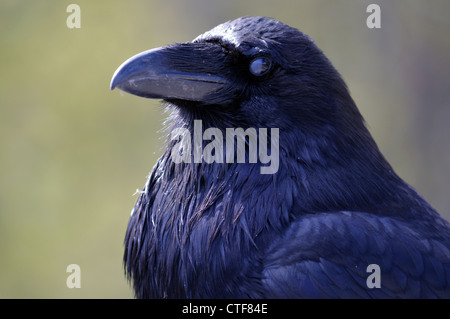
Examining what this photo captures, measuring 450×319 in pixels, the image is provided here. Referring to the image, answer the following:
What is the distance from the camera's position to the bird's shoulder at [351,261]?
298cm

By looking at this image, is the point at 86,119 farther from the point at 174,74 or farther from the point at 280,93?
the point at 280,93

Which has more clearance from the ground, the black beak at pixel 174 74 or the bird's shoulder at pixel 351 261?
the black beak at pixel 174 74

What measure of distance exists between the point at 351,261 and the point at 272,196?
46cm

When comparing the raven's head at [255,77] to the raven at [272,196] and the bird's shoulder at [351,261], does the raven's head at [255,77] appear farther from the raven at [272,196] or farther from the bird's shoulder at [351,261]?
the bird's shoulder at [351,261]

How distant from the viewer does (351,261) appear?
9.95 ft

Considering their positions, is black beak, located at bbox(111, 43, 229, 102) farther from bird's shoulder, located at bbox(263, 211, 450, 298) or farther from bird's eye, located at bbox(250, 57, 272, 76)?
bird's shoulder, located at bbox(263, 211, 450, 298)

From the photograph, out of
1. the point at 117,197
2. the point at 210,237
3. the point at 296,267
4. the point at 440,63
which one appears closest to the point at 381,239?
the point at 296,267

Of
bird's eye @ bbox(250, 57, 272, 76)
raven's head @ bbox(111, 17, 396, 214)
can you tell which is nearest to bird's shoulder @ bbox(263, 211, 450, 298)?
raven's head @ bbox(111, 17, 396, 214)

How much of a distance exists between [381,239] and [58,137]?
6.24 meters

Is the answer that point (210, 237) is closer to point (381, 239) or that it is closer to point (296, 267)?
point (296, 267)

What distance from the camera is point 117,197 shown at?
28.7 ft

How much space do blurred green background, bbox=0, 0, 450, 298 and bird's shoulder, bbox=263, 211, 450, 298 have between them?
5084 mm

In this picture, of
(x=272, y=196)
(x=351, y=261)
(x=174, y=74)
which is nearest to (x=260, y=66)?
(x=174, y=74)

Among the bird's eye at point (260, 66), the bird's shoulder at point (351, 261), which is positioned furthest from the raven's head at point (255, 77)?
the bird's shoulder at point (351, 261)
